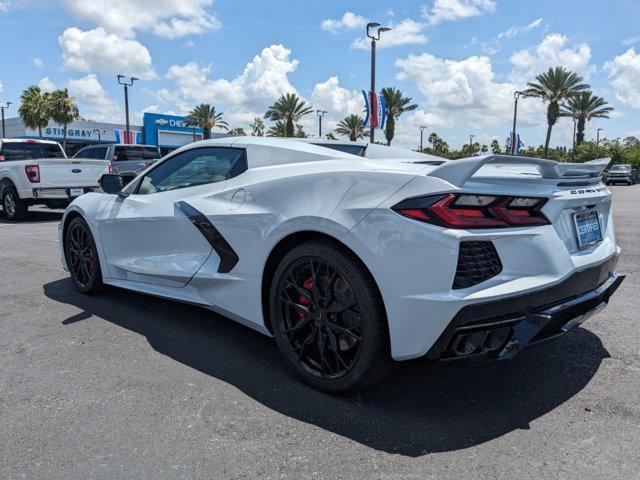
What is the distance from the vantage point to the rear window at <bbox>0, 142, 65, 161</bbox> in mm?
12945

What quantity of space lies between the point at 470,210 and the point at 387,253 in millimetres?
429

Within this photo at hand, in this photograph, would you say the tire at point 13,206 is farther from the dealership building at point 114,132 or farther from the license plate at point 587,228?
the dealership building at point 114,132

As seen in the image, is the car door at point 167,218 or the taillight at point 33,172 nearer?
the car door at point 167,218

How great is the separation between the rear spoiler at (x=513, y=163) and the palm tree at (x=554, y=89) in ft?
146

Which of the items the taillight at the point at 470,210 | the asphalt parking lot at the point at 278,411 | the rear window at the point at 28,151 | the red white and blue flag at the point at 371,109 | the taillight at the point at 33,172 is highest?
the red white and blue flag at the point at 371,109

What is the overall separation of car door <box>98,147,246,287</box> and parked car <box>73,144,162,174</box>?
38.9 feet

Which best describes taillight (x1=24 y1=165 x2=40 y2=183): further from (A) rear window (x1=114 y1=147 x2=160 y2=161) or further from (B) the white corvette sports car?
(B) the white corvette sports car

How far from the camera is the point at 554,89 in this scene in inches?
1750

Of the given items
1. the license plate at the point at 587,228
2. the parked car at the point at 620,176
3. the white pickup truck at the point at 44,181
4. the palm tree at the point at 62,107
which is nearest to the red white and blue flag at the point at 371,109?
the white pickup truck at the point at 44,181

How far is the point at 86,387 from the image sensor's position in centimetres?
302

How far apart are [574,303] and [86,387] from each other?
8.81 ft

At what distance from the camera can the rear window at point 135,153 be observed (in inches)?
633

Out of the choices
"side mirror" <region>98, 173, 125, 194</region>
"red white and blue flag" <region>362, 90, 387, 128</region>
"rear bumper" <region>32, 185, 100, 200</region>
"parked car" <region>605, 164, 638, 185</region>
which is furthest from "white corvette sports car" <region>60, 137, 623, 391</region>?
"parked car" <region>605, 164, 638, 185</region>

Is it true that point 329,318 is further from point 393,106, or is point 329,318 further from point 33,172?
point 393,106
